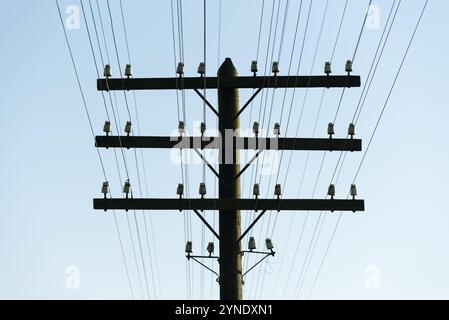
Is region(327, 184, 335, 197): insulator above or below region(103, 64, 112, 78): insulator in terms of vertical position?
below

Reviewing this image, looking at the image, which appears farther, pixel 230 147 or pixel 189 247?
pixel 189 247

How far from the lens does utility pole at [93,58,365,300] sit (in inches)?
666

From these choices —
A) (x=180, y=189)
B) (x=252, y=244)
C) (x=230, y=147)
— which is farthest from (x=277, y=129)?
(x=252, y=244)

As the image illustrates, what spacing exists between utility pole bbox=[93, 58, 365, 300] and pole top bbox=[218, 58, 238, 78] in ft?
0.28

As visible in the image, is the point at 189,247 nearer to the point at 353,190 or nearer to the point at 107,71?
the point at 353,190

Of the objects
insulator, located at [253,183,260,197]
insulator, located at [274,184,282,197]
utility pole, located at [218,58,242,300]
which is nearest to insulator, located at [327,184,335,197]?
insulator, located at [274,184,282,197]

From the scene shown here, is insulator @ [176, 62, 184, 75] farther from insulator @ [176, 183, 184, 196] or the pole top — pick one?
insulator @ [176, 183, 184, 196]

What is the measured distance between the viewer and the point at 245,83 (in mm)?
17641

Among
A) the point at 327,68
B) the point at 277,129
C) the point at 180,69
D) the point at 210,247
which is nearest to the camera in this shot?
the point at 277,129

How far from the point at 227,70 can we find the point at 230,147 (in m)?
1.55

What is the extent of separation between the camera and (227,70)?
17.9 meters

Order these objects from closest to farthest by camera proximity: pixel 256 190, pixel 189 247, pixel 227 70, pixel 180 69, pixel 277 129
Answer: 1. pixel 256 190
2. pixel 277 129
3. pixel 180 69
4. pixel 227 70
5. pixel 189 247
